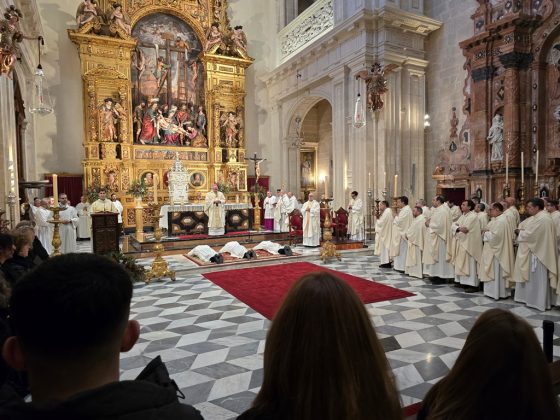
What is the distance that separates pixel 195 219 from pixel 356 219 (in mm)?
5547

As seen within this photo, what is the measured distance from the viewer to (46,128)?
1567 centimetres

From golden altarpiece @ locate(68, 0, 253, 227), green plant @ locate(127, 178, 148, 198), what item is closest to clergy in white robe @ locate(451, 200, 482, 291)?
golden altarpiece @ locate(68, 0, 253, 227)

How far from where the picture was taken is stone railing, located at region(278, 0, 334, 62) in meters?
15.7

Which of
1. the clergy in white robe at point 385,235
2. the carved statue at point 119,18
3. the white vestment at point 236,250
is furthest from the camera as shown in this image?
the carved statue at point 119,18

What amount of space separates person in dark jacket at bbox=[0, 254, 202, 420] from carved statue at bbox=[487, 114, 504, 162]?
12.3 meters

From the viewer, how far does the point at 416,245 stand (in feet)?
26.9

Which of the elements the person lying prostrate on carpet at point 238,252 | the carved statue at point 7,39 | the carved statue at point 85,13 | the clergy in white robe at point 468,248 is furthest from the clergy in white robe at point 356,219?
the carved statue at point 85,13

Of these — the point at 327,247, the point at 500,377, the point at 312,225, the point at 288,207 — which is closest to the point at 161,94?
the point at 288,207

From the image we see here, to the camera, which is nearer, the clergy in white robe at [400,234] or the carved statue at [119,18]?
the clergy in white robe at [400,234]

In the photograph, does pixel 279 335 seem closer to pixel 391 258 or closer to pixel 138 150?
pixel 391 258

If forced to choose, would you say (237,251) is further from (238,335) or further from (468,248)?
(468,248)

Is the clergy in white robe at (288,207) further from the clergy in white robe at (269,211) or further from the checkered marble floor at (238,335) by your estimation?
the checkered marble floor at (238,335)

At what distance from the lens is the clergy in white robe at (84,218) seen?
1466 cm

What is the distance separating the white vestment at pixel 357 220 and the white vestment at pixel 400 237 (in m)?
3.96
